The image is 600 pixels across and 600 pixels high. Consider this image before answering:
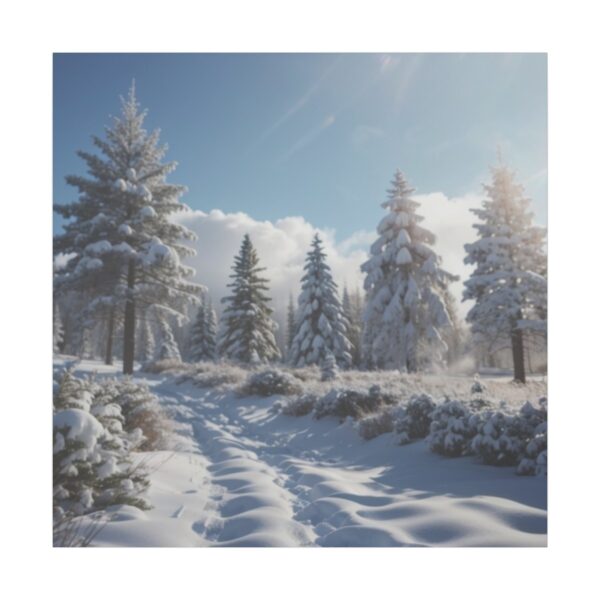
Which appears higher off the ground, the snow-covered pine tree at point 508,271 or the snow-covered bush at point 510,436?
the snow-covered pine tree at point 508,271

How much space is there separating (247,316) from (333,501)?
22.4 meters

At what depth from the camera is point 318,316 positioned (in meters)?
25.2

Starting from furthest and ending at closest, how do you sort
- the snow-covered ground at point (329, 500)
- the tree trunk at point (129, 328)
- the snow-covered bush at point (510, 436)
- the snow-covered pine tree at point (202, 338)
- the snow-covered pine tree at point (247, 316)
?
the snow-covered pine tree at point (202, 338)
the snow-covered pine tree at point (247, 316)
the tree trunk at point (129, 328)
the snow-covered bush at point (510, 436)
the snow-covered ground at point (329, 500)

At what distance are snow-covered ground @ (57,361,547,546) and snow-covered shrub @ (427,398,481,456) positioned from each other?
0.14 m

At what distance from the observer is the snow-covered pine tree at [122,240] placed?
11117 millimetres

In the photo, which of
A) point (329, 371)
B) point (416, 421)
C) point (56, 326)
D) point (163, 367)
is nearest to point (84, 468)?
point (416, 421)

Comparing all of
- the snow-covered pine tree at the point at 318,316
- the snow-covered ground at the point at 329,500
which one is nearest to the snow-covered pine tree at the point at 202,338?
the snow-covered pine tree at the point at 318,316

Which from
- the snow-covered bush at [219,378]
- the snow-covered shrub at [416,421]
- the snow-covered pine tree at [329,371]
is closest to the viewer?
the snow-covered shrub at [416,421]

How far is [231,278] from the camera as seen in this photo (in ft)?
86.0

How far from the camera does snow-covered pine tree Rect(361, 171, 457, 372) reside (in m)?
16.7

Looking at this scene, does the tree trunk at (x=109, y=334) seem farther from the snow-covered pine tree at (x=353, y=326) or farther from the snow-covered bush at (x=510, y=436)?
the snow-covered pine tree at (x=353, y=326)

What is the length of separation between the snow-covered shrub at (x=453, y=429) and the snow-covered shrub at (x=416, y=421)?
0.55m
